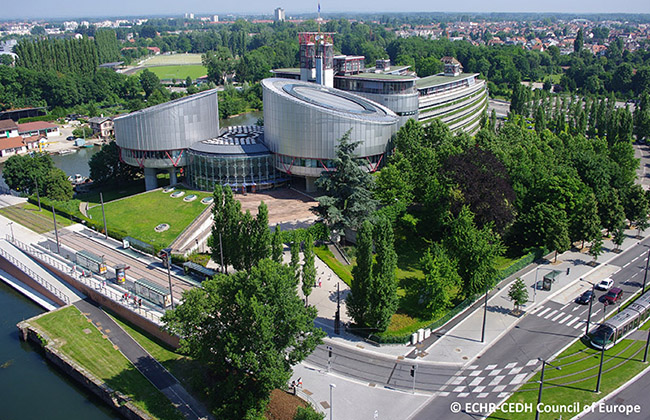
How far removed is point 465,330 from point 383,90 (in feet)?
230

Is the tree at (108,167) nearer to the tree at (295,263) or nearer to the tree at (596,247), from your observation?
the tree at (295,263)

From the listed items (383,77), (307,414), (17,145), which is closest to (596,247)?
(307,414)

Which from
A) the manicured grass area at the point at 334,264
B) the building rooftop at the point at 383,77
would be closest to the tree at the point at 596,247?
the manicured grass area at the point at 334,264

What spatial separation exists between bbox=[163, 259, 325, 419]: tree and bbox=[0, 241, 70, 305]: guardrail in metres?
26.9

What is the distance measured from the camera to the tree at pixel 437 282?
5666 cm

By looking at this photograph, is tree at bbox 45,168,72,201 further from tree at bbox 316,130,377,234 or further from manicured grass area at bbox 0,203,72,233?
tree at bbox 316,130,377,234

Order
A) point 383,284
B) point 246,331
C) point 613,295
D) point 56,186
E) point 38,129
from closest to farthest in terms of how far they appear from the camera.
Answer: point 246,331, point 383,284, point 613,295, point 56,186, point 38,129

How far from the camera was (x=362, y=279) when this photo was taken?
5406cm

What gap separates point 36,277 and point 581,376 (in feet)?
205

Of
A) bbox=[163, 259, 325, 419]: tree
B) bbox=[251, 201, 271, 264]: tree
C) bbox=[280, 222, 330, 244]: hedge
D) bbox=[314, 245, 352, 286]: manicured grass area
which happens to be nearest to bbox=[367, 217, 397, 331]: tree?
bbox=[163, 259, 325, 419]: tree

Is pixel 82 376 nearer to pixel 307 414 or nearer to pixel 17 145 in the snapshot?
pixel 307 414

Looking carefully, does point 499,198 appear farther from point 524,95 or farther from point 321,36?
point 524,95

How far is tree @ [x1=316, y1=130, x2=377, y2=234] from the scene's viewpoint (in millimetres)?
72000

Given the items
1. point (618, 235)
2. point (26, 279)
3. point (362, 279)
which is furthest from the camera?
point (618, 235)
